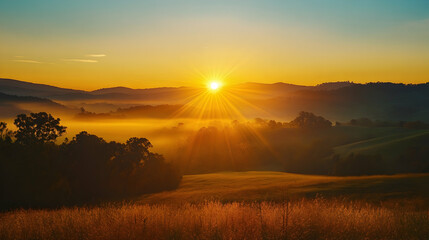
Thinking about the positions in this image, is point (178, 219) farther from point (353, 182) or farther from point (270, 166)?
point (270, 166)

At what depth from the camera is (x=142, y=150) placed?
63.8m

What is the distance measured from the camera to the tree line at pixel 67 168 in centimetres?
4559

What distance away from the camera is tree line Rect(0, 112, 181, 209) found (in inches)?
1795

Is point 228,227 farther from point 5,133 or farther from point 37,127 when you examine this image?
point 37,127

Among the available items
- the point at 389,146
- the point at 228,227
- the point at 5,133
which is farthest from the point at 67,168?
the point at 389,146

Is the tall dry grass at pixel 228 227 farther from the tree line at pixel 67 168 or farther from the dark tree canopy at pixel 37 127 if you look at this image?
the dark tree canopy at pixel 37 127

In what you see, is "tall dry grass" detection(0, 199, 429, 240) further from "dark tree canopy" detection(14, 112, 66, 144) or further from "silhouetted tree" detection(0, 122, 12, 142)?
"dark tree canopy" detection(14, 112, 66, 144)

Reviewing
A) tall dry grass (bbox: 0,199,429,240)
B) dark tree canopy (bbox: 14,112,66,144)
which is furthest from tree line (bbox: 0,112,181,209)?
tall dry grass (bbox: 0,199,429,240)

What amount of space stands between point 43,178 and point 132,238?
42.8m

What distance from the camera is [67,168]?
52625 mm

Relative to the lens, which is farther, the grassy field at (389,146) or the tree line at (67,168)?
the grassy field at (389,146)

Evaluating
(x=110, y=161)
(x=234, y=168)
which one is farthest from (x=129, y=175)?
(x=234, y=168)

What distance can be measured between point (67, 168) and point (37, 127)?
990 cm

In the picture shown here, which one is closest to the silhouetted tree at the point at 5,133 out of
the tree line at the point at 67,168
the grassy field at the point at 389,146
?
the tree line at the point at 67,168
